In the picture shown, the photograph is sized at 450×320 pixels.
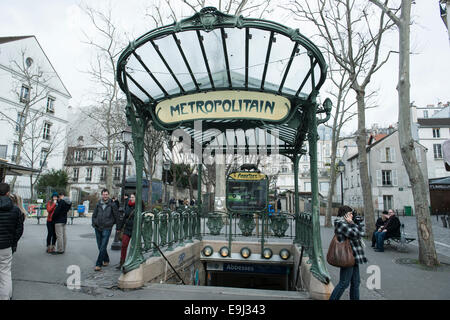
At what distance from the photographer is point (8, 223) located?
4.17m

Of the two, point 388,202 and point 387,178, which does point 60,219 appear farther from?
point 387,178

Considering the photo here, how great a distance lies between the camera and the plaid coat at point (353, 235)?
13.8ft

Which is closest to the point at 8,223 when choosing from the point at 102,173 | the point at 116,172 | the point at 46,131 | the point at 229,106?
the point at 229,106

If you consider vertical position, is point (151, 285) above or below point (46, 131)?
below

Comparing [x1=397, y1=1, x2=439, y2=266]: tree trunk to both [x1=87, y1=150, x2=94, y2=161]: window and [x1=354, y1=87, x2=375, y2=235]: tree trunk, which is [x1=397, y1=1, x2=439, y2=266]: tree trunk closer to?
[x1=354, y1=87, x2=375, y2=235]: tree trunk

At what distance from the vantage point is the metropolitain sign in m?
5.74

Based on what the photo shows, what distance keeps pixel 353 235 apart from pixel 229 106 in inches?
127

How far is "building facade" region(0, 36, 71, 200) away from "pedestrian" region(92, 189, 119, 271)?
2121cm

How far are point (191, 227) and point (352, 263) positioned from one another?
18.3 feet

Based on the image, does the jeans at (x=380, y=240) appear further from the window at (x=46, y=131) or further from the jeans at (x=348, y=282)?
the window at (x=46, y=131)

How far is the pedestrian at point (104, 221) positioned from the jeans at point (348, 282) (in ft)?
15.6

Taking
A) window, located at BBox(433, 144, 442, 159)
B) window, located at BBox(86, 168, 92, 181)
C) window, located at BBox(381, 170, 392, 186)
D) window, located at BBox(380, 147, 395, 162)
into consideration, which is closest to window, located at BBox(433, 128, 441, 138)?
window, located at BBox(433, 144, 442, 159)

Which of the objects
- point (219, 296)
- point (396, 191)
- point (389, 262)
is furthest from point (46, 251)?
point (396, 191)
